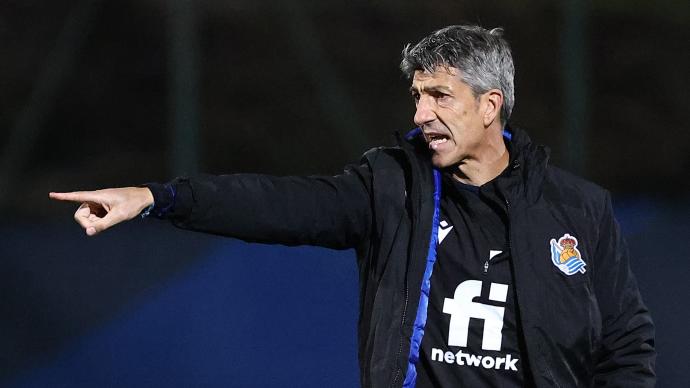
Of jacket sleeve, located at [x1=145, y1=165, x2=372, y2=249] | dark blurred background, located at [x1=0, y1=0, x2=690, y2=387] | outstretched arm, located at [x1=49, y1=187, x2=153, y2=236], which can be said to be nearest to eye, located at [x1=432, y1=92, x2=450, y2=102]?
jacket sleeve, located at [x1=145, y1=165, x2=372, y2=249]

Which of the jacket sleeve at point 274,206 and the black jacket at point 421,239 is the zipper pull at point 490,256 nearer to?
the black jacket at point 421,239

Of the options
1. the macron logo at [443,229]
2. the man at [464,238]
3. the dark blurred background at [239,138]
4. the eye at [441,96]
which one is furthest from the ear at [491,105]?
the dark blurred background at [239,138]

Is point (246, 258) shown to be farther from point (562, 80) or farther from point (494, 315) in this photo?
point (494, 315)

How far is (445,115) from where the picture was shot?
9.55 feet

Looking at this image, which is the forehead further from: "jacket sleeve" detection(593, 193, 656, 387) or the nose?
"jacket sleeve" detection(593, 193, 656, 387)

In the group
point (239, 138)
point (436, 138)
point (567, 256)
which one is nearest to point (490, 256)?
point (567, 256)

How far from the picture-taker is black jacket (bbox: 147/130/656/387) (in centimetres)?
271

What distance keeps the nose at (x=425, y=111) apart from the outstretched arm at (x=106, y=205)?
2.41ft

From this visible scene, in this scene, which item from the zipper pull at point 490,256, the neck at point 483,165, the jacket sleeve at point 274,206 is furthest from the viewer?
the neck at point 483,165

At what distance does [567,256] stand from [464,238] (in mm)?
252

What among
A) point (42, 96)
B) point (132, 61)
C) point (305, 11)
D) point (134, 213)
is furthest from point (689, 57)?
point (134, 213)

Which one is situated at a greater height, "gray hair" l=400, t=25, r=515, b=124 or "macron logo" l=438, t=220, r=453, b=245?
"gray hair" l=400, t=25, r=515, b=124

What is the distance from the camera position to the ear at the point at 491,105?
2982 millimetres

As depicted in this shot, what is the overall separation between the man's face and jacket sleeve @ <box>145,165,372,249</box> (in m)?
0.18
